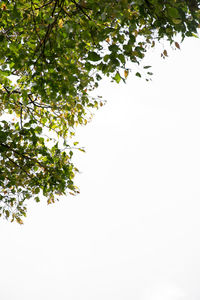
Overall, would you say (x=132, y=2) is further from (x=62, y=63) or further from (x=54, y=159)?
(x=54, y=159)

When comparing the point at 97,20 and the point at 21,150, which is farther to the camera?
the point at 21,150

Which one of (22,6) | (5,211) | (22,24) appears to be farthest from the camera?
(5,211)

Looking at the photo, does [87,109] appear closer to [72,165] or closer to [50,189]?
[72,165]

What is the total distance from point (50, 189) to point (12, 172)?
1.09 meters

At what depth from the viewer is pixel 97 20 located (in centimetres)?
486

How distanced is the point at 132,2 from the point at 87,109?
5.11 metres

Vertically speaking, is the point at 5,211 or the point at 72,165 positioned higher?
the point at 72,165

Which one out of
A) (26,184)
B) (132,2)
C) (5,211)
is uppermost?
(132,2)

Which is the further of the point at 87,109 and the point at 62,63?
the point at 87,109

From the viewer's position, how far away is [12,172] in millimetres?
6496

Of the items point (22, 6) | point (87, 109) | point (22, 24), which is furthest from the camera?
point (87, 109)

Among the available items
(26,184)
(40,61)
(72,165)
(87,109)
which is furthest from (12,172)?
(87,109)

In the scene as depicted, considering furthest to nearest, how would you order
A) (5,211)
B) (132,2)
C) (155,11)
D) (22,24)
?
(5,211), (22,24), (155,11), (132,2)

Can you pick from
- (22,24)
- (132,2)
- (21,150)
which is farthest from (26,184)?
(132,2)
